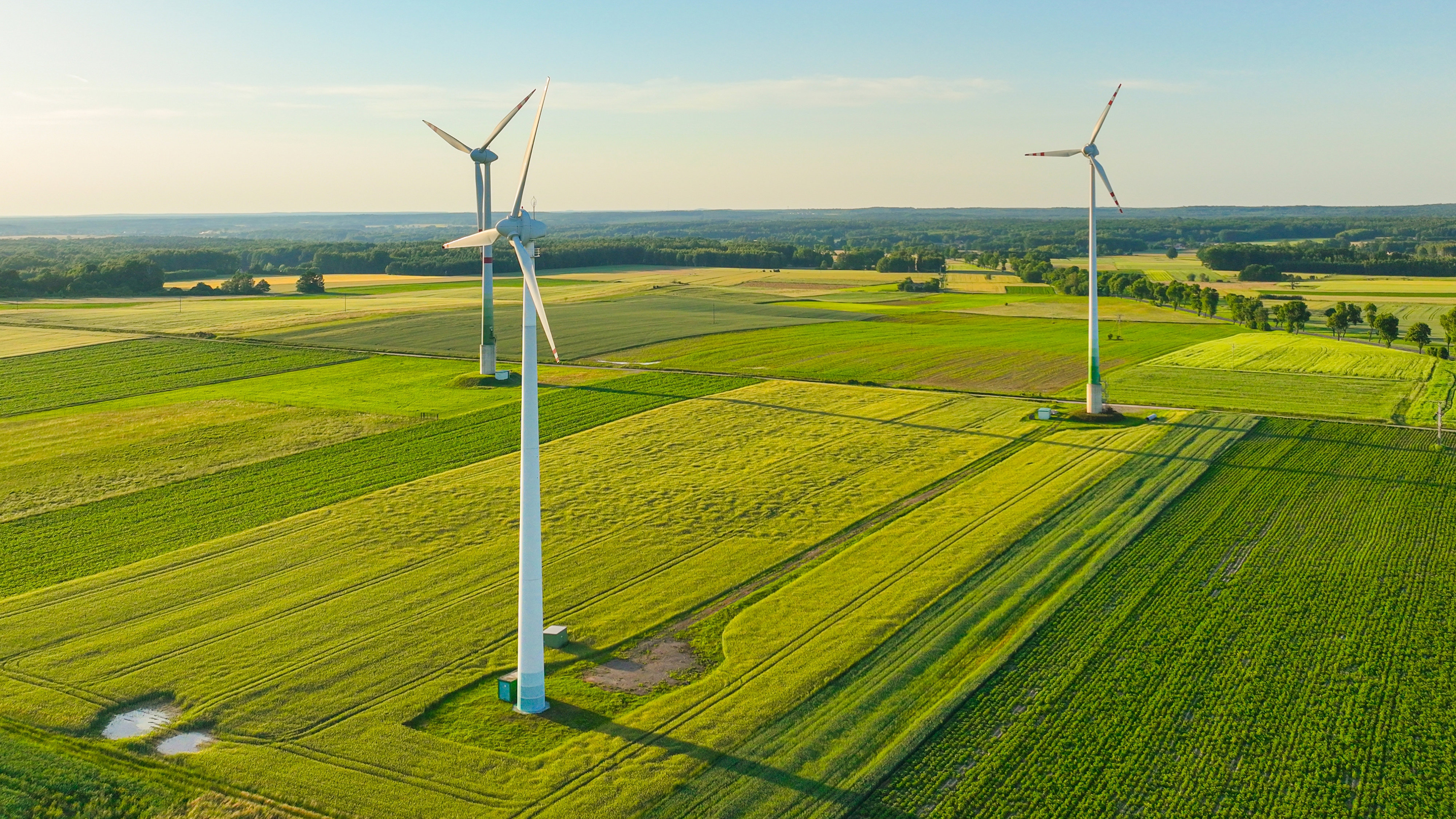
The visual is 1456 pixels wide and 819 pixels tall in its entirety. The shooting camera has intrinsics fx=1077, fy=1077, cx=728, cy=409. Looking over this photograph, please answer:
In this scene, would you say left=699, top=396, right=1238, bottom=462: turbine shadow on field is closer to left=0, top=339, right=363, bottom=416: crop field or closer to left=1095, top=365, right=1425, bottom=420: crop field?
left=1095, top=365, right=1425, bottom=420: crop field

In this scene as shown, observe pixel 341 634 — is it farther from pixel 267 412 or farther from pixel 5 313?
pixel 5 313

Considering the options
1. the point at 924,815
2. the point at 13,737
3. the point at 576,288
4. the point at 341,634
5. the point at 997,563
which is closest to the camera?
the point at 924,815

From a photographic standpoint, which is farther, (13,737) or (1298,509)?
(1298,509)

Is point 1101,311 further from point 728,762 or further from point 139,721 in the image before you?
point 139,721

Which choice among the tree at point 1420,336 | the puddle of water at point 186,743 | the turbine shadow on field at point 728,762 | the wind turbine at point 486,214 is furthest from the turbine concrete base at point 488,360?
the tree at point 1420,336

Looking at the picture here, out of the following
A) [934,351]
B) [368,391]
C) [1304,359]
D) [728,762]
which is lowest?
[728,762]

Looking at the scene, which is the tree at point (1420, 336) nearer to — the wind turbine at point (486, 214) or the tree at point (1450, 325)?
the tree at point (1450, 325)

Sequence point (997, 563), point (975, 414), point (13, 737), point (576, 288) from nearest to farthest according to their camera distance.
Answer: point (13, 737), point (997, 563), point (975, 414), point (576, 288)

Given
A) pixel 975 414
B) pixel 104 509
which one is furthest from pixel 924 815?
pixel 975 414

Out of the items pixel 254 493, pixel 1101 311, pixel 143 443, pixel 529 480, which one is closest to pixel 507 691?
pixel 529 480
